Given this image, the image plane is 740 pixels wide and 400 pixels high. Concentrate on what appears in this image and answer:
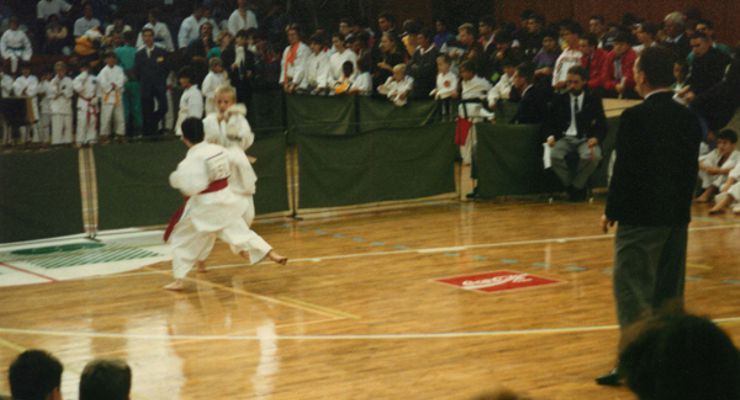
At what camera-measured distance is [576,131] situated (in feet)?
52.3

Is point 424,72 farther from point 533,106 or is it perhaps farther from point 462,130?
point 533,106

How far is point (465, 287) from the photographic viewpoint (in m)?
10.7

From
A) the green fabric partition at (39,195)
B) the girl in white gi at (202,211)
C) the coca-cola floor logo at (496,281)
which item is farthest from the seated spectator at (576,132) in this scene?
the green fabric partition at (39,195)

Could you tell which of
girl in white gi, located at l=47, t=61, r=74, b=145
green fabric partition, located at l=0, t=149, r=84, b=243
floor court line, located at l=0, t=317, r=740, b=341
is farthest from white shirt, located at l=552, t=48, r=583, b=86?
girl in white gi, located at l=47, t=61, r=74, b=145

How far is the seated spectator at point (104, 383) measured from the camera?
362 centimetres

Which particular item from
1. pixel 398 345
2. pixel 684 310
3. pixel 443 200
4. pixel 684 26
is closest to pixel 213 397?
pixel 398 345

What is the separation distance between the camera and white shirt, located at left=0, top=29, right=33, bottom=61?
88.2 feet

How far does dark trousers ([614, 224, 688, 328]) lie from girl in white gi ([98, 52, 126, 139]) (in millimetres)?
19653

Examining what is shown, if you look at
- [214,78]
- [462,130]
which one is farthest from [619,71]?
[214,78]

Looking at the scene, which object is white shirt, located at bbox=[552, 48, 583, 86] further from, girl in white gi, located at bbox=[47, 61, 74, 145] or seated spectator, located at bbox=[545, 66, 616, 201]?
girl in white gi, located at bbox=[47, 61, 74, 145]

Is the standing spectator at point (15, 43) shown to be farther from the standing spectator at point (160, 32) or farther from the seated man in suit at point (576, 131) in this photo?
the seated man in suit at point (576, 131)

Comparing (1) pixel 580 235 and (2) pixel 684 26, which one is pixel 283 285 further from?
(2) pixel 684 26

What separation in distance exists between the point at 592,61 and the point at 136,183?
812cm

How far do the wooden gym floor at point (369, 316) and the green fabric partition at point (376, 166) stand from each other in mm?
1171
